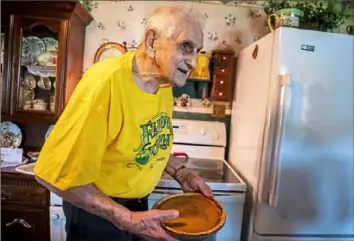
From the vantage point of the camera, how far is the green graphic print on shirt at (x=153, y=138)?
91cm

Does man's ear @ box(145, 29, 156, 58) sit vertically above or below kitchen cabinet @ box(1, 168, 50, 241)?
above

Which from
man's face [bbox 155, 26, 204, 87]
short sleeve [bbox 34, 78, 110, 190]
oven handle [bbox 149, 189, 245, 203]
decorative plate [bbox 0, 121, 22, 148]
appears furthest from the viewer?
decorative plate [bbox 0, 121, 22, 148]

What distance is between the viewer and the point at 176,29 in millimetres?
873

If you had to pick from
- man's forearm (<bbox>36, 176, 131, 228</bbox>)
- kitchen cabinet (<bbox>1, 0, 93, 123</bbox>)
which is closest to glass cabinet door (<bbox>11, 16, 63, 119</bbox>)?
kitchen cabinet (<bbox>1, 0, 93, 123</bbox>)

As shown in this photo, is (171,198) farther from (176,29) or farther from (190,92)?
(190,92)

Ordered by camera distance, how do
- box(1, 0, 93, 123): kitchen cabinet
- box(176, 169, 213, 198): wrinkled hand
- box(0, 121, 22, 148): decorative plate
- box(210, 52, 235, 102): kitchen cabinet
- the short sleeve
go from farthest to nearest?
box(210, 52, 235, 102): kitchen cabinet < box(0, 121, 22, 148): decorative plate < box(1, 0, 93, 123): kitchen cabinet < box(176, 169, 213, 198): wrinkled hand < the short sleeve

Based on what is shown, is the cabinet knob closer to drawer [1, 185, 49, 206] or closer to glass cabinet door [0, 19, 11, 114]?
drawer [1, 185, 49, 206]

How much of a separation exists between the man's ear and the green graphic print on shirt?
18 cm

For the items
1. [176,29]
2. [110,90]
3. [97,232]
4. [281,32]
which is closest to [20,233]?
[97,232]

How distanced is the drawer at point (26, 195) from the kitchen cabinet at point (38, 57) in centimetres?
37

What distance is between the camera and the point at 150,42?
2.95 feet

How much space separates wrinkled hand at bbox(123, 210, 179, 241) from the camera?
82 centimetres

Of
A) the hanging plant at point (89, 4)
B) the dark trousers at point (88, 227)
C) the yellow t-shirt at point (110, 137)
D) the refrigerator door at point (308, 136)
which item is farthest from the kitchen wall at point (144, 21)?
the dark trousers at point (88, 227)

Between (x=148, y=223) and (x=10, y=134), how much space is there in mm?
1417
